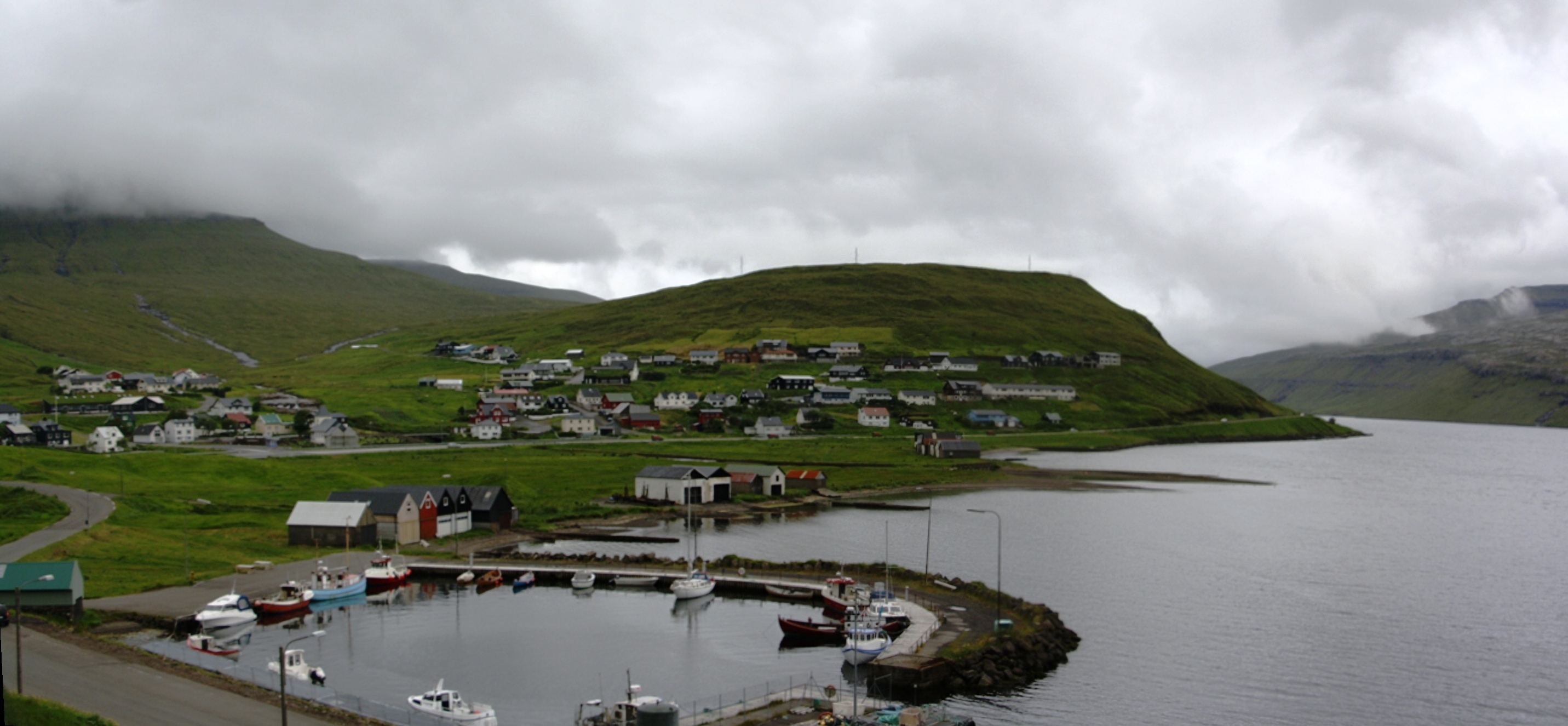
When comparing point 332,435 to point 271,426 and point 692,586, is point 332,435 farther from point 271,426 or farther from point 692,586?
point 692,586

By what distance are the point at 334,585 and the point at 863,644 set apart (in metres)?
28.4

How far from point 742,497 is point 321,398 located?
283 ft

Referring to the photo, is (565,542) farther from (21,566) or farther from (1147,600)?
(1147,600)

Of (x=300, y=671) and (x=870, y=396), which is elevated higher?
(x=870, y=396)

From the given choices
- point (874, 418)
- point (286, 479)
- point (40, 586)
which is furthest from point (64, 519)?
point (874, 418)

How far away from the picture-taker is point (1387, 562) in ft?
227

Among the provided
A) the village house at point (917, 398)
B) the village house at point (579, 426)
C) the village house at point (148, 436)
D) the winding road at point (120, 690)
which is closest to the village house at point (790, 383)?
the village house at point (917, 398)

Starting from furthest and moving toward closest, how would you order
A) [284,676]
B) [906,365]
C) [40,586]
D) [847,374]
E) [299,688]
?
[906,365] < [847,374] < [40,586] < [299,688] < [284,676]

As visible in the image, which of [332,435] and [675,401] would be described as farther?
[675,401]

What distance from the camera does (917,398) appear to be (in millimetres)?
169625

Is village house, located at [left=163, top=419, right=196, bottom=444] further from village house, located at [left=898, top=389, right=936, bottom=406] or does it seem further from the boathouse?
village house, located at [left=898, top=389, right=936, bottom=406]

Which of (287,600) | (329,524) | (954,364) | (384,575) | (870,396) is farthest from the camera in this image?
(954,364)

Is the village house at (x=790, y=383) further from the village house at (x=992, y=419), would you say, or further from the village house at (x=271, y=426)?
the village house at (x=271, y=426)

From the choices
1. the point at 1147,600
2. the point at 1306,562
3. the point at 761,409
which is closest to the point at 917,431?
the point at 761,409
